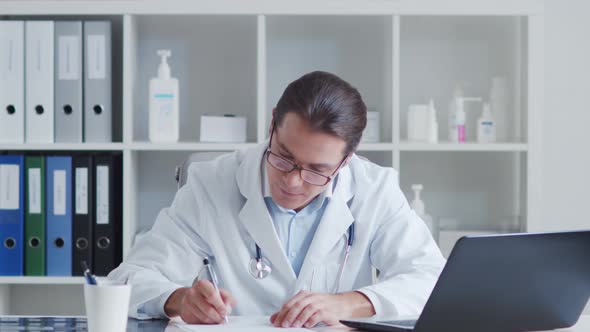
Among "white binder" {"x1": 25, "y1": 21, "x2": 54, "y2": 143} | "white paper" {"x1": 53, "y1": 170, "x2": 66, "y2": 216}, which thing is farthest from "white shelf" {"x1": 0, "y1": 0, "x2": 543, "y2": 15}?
"white paper" {"x1": 53, "y1": 170, "x2": 66, "y2": 216}

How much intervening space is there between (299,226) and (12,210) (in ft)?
4.12

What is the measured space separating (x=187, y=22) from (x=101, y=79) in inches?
17.0

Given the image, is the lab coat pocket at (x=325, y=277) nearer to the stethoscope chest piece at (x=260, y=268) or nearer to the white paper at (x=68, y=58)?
the stethoscope chest piece at (x=260, y=268)

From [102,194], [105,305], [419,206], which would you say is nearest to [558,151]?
[419,206]

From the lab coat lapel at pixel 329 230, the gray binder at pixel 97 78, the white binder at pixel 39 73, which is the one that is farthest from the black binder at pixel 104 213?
the lab coat lapel at pixel 329 230

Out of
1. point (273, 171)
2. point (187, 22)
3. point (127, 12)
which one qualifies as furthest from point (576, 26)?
point (273, 171)

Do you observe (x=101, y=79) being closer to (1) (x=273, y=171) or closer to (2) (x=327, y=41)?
(2) (x=327, y=41)

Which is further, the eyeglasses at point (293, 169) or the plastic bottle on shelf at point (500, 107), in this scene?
the plastic bottle on shelf at point (500, 107)

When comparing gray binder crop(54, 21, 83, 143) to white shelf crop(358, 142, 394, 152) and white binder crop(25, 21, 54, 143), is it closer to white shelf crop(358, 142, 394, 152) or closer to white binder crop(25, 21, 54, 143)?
white binder crop(25, 21, 54, 143)

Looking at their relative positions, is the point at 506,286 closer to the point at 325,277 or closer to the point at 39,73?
the point at 325,277

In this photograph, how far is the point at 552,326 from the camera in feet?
4.69

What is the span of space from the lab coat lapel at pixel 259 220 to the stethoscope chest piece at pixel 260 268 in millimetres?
11

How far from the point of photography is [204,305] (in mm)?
1422

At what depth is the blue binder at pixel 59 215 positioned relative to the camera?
2.72 metres
